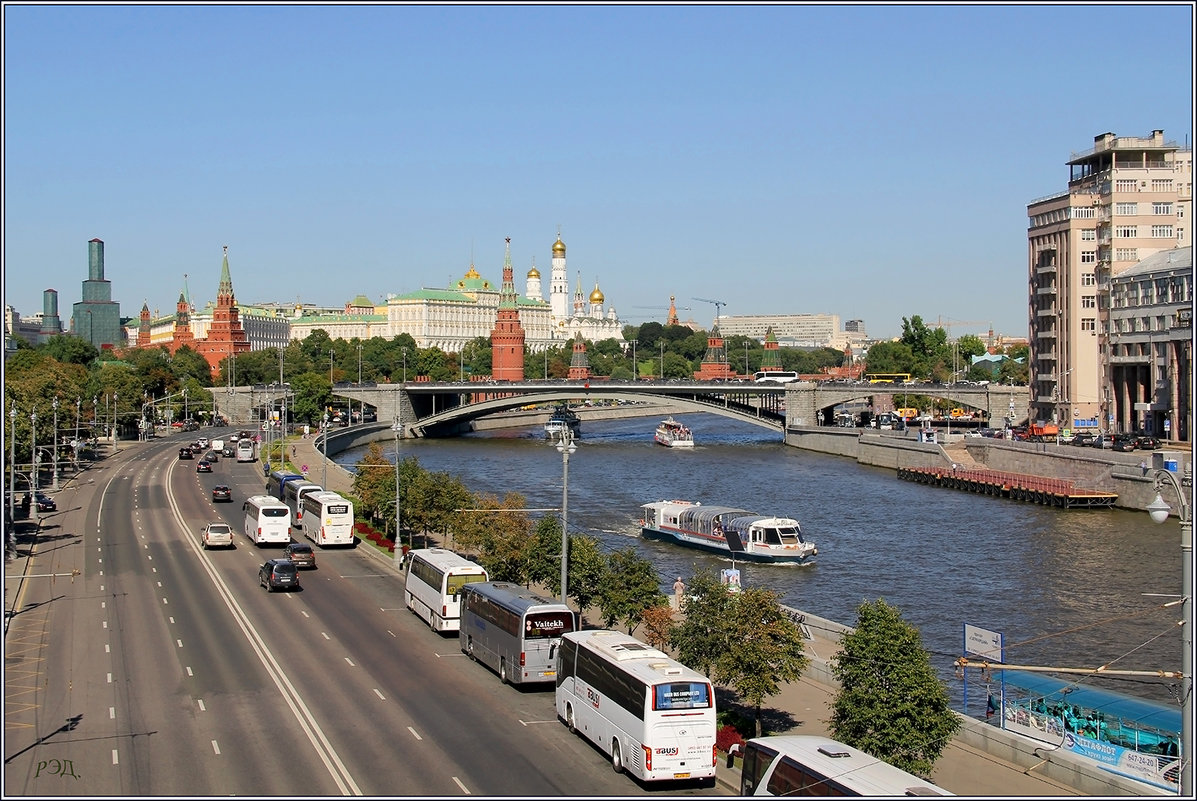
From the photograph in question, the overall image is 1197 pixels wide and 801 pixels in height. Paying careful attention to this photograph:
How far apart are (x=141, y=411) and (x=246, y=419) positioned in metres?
35.0

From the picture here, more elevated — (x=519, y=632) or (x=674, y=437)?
(x=519, y=632)

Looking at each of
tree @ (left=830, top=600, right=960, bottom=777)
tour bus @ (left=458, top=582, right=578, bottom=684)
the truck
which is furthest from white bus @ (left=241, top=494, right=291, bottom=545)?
the truck

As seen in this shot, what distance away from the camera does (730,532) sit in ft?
183

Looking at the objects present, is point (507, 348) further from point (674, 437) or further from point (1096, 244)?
point (1096, 244)

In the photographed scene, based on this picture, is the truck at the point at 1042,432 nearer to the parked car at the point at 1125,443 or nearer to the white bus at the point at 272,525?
the parked car at the point at 1125,443

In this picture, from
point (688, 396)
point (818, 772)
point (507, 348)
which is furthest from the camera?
point (507, 348)

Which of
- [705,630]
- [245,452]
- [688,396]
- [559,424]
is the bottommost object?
[245,452]

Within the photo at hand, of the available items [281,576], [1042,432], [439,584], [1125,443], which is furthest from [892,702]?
[1042,432]

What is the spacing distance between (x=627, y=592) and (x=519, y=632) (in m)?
4.78

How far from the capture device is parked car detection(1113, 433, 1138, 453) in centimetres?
7751

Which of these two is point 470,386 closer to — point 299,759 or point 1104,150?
point 1104,150

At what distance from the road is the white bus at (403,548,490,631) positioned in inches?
18.4

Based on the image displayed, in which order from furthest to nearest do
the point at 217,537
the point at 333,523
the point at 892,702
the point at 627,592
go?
the point at 333,523 < the point at 217,537 < the point at 627,592 < the point at 892,702

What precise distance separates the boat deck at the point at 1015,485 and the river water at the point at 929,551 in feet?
3.16
